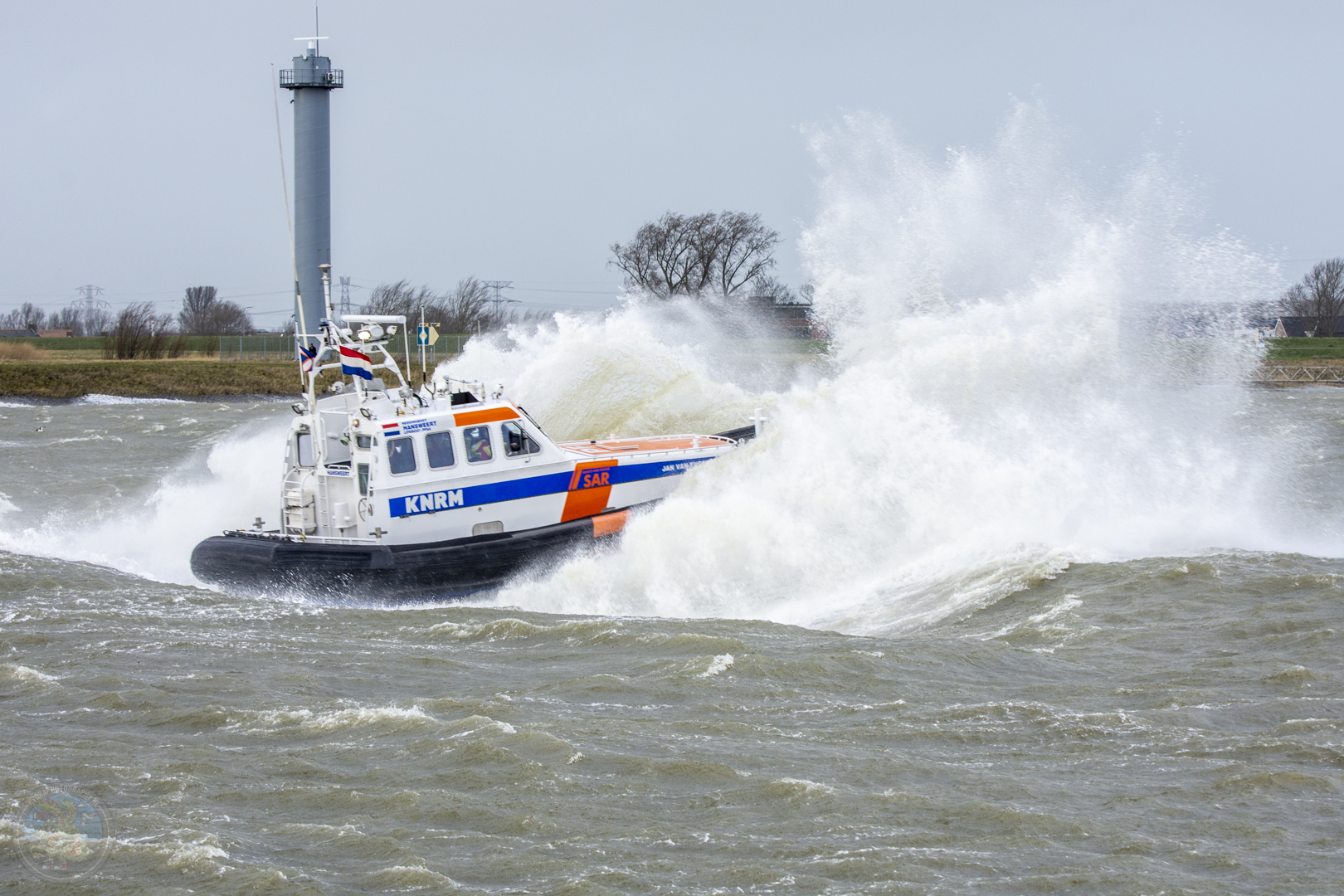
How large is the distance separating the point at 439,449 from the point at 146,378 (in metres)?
41.0

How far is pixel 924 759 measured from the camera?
7246mm

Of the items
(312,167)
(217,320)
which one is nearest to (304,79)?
(312,167)

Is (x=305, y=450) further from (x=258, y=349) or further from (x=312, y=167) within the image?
(x=258, y=349)

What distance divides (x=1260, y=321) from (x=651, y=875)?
1888cm

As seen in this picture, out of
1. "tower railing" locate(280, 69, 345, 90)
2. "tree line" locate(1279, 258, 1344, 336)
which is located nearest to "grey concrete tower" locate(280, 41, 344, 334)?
"tower railing" locate(280, 69, 345, 90)

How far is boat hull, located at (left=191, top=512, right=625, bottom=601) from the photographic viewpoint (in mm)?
13195

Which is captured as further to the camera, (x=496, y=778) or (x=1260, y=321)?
(x=1260, y=321)

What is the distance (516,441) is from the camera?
1416 centimetres

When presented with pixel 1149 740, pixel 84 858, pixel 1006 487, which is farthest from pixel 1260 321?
pixel 84 858

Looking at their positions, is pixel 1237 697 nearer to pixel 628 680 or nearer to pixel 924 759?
pixel 924 759

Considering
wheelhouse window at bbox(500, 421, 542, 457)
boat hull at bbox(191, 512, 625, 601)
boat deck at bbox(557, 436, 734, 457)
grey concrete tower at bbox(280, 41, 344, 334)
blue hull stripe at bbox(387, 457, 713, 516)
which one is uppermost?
grey concrete tower at bbox(280, 41, 344, 334)

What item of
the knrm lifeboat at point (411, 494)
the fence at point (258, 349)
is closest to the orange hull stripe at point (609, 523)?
the knrm lifeboat at point (411, 494)

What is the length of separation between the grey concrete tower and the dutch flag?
38.1 meters

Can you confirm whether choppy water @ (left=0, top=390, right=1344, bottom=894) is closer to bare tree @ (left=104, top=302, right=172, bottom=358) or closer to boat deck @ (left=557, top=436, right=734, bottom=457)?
boat deck @ (left=557, top=436, right=734, bottom=457)
